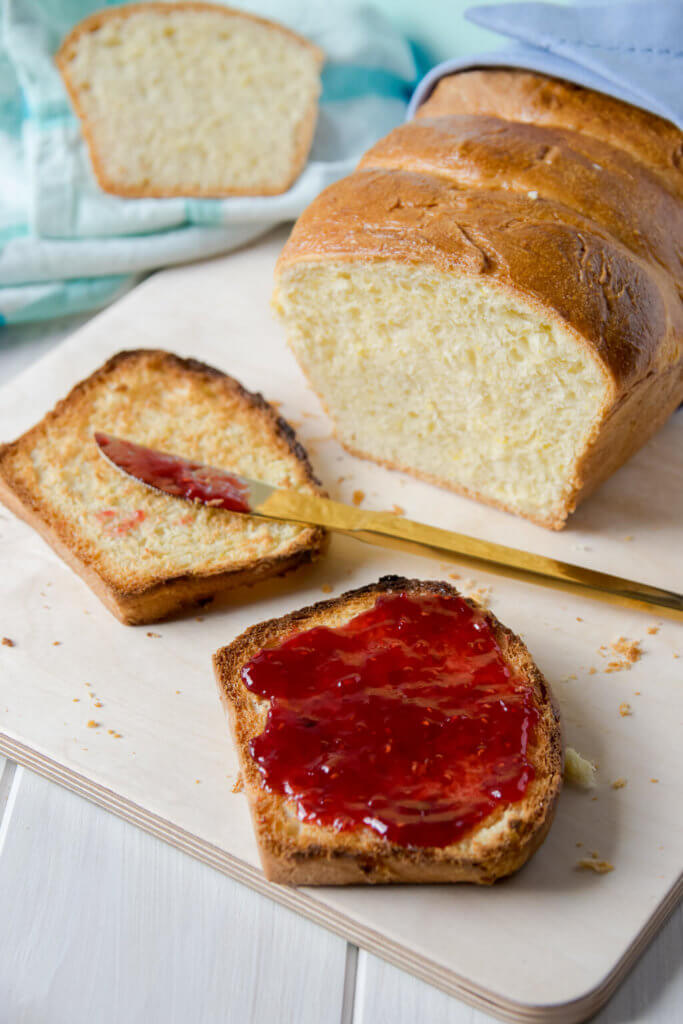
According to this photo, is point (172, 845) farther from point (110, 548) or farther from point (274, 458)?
point (274, 458)

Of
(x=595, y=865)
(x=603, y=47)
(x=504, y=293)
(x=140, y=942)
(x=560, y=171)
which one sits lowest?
(x=140, y=942)

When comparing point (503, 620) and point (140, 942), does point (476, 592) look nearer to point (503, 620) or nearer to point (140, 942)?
point (503, 620)

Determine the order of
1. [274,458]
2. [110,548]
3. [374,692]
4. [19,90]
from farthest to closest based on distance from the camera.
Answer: [19,90] → [274,458] → [110,548] → [374,692]

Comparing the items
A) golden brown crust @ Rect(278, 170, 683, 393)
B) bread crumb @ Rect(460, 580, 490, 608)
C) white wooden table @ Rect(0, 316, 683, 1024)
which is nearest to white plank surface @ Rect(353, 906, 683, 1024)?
white wooden table @ Rect(0, 316, 683, 1024)

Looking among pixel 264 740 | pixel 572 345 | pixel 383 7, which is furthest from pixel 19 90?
pixel 264 740

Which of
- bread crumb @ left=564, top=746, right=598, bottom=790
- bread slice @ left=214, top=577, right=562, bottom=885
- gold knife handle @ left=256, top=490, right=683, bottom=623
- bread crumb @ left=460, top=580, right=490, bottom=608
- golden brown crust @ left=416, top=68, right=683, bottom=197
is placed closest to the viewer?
bread slice @ left=214, top=577, right=562, bottom=885

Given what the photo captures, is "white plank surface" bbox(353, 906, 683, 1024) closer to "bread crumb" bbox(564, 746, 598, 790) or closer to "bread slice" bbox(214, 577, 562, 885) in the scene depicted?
"bread slice" bbox(214, 577, 562, 885)

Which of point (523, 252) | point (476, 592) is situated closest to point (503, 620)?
point (476, 592)
